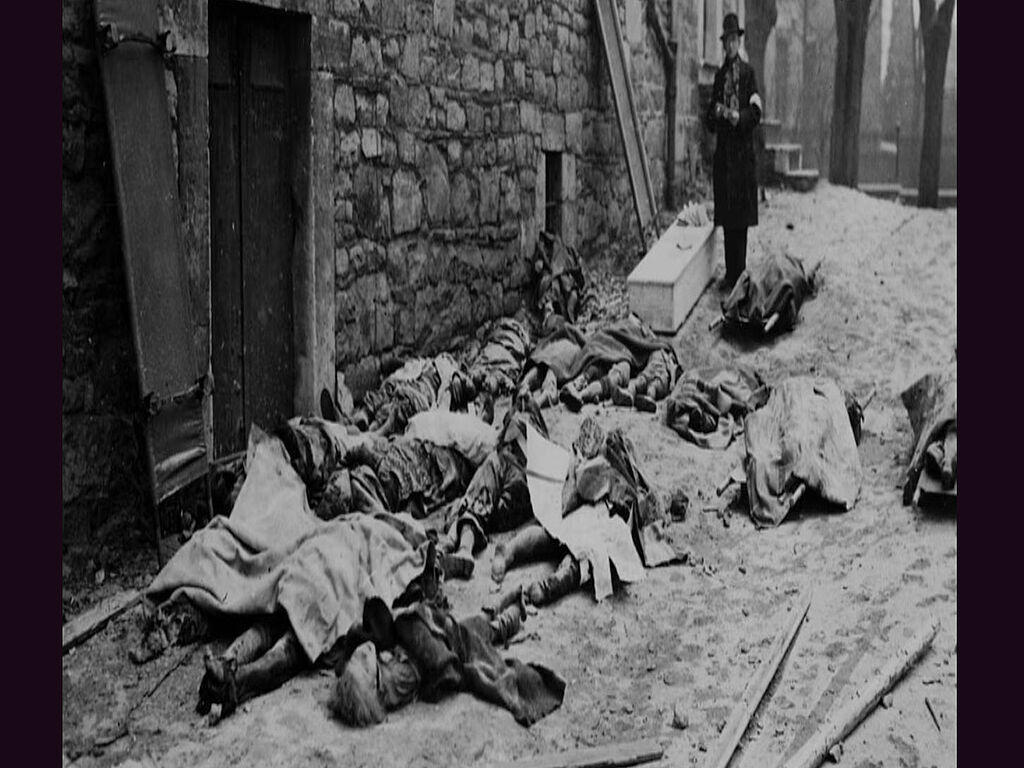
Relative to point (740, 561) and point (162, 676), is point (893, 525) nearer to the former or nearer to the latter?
point (740, 561)

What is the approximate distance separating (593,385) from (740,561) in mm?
2353

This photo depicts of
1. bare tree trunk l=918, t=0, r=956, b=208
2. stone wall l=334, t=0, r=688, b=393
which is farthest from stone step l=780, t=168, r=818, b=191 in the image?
stone wall l=334, t=0, r=688, b=393

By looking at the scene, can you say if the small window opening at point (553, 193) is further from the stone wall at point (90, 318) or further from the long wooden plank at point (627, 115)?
the stone wall at point (90, 318)

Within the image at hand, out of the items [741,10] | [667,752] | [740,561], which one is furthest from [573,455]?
[741,10]

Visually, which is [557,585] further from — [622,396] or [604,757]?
[622,396]

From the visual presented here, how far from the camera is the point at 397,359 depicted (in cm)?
729

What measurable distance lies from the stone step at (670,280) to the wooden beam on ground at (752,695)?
14.7 ft

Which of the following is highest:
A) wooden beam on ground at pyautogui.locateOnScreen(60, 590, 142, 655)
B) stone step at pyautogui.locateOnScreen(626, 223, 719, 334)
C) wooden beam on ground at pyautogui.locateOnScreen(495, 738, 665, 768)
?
stone step at pyautogui.locateOnScreen(626, 223, 719, 334)

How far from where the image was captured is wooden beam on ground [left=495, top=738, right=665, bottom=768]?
145 inches

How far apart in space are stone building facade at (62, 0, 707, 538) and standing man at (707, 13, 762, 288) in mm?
1335

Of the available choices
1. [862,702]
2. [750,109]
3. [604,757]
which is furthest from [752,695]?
[750,109]

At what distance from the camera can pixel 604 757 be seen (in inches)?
148

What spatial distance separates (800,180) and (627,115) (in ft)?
10.0

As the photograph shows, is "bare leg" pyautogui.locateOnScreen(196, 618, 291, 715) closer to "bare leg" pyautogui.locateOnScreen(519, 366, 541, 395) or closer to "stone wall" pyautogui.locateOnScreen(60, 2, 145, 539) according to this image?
"stone wall" pyautogui.locateOnScreen(60, 2, 145, 539)
